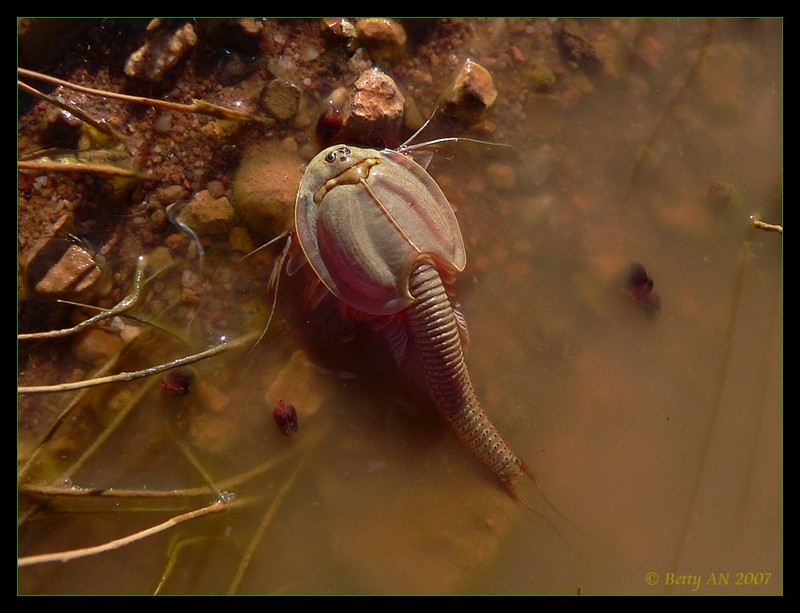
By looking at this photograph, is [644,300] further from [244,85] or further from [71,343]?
[71,343]

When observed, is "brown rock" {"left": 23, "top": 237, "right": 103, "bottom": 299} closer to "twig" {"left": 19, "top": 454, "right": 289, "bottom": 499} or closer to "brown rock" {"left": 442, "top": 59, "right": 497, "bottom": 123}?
"twig" {"left": 19, "top": 454, "right": 289, "bottom": 499}

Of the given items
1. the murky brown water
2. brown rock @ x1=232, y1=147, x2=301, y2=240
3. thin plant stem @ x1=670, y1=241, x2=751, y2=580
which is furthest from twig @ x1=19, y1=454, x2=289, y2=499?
thin plant stem @ x1=670, y1=241, x2=751, y2=580

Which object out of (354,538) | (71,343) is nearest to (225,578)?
(354,538)

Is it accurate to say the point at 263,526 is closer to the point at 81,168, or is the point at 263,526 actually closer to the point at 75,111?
the point at 81,168

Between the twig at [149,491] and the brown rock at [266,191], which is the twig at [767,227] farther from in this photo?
the twig at [149,491]

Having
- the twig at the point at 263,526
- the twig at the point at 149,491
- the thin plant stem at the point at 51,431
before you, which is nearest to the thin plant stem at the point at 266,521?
the twig at the point at 263,526
